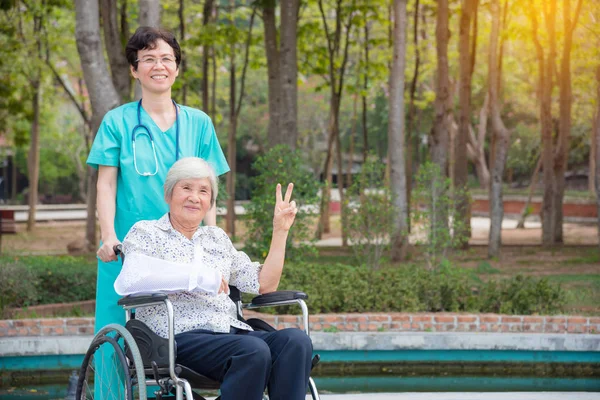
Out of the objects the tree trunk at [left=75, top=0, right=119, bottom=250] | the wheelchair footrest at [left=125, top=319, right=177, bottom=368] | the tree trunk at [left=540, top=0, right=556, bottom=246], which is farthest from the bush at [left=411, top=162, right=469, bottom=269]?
the tree trunk at [left=540, top=0, right=556, bottom=246]

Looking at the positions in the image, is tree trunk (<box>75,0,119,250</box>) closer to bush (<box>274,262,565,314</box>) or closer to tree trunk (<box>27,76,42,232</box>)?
bush (<box>274,262,565,314</box>)

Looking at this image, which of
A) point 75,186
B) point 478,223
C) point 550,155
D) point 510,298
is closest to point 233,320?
point 510,298

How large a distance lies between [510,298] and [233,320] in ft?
13.7

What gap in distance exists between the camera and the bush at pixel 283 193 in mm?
9414

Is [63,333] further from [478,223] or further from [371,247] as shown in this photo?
[478,223]

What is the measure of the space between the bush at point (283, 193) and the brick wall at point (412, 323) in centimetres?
270

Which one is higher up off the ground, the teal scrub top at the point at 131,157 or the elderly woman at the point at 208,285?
the teal scrub top at the point at 131,157

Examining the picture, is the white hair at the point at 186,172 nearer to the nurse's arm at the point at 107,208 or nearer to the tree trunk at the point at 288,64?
the nurse's arm at the point at 107,208

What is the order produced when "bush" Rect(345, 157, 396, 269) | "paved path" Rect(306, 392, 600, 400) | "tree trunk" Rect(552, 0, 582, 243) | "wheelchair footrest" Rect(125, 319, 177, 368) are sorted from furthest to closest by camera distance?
"tree trunk" Rect(552, 0, 582, 243) < "bush" Rect(345, 157, 396, 269) < "paved path" Rect(306, 392, 600, 400) < "wheelchair footrest" Rect(125, 319, 177, 368)

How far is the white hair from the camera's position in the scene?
3535 millimetres

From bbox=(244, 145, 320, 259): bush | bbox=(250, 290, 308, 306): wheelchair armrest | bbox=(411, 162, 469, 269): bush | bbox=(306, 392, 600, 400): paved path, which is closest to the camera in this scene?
bbox=(250, 290, 308, 306): wheelchair armrest

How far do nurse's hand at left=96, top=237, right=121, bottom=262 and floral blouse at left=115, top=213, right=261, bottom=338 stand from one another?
0.07 meters

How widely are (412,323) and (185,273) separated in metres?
3.66

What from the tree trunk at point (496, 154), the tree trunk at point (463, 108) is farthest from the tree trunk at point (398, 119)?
the tree trunk at point (463, 108)
